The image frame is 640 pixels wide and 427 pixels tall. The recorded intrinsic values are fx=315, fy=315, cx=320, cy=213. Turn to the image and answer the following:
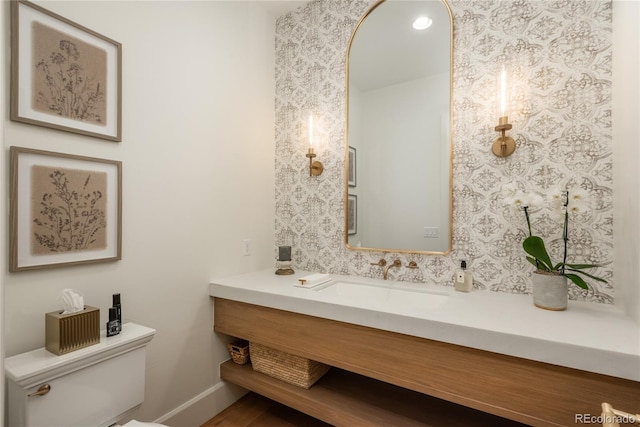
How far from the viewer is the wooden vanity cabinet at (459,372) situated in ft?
3.29

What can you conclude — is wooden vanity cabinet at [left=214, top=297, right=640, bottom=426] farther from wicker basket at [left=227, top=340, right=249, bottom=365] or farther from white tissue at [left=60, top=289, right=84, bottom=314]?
white tissue at [left=60, top=289, right=84, bottom=314]

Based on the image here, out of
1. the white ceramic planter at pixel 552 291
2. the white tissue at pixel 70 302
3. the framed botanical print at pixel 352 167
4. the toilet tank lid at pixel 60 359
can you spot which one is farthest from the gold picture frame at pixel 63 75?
the white ceramic planter at pixel 552 291

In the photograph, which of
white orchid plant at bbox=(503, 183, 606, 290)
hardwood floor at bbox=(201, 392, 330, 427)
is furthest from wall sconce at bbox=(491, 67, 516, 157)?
hardwood floor at bbox=(201, 392, 330, 427)

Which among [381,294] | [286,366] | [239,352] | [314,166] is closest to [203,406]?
[239,352]

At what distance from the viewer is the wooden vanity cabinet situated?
1002mm

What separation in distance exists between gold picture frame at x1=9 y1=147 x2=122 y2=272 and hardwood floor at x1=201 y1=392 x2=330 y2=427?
1193 mm

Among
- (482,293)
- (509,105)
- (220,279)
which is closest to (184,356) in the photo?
(220,279)

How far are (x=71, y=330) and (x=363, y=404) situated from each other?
4.38 feet

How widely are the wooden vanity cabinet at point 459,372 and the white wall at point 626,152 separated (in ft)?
1.29

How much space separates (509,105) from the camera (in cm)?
160

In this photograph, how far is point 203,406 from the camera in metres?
1.86

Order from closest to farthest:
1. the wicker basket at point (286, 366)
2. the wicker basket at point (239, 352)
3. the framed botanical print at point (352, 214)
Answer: the wicker basket at point (286, 366) < the wicker basket at point (239, 352) < the framed botanical print at point (352, 214)

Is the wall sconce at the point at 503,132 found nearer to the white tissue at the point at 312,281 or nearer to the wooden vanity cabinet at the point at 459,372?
the wooden vanity cabinet at the point at 459,372

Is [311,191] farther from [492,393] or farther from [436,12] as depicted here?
[492,393]
